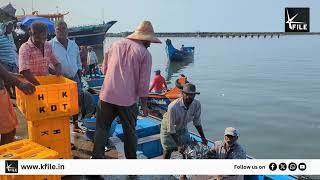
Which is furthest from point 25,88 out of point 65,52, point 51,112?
point 65,52

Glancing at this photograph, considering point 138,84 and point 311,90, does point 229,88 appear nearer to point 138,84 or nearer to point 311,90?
point 311,90

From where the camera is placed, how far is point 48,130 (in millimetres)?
4172

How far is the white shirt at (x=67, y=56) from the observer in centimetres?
560

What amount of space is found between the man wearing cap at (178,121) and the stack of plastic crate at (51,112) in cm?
200

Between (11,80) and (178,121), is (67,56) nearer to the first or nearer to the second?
(178,121)

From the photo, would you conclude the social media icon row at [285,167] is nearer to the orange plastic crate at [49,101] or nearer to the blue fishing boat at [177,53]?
the orange plastic crate at [49,101]

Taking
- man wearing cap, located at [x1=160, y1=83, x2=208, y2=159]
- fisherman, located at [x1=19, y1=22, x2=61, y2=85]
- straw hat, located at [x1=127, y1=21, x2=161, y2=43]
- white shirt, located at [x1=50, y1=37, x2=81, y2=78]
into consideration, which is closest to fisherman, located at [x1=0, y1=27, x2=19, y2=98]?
white shirt, located at [x1=50, y1=37, x2=81, y2=78]

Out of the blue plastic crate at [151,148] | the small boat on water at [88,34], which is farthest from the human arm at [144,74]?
the small boat on water at [88,34]

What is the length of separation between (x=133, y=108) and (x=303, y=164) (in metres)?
2.22

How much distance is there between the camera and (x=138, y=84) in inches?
171

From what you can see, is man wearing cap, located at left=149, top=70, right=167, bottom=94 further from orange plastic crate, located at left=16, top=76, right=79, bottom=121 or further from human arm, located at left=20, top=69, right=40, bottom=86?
orange plastic crate, located at left=16, top=76, right=79, bottom=121

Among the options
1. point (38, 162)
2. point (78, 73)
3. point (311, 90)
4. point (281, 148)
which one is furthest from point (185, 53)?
point (38, 162)

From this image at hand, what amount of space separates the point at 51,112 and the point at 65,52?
1.83m

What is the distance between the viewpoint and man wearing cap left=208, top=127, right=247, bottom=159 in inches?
196
